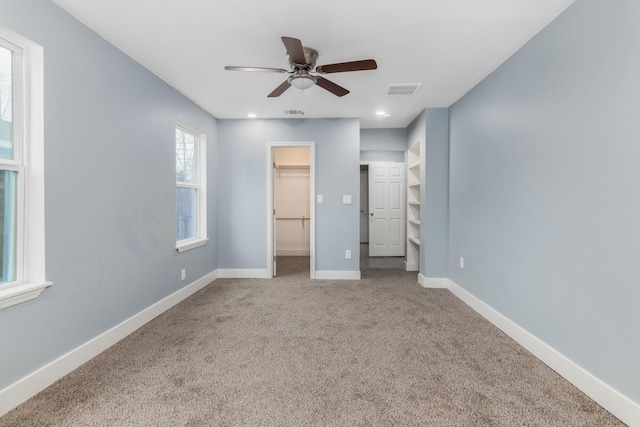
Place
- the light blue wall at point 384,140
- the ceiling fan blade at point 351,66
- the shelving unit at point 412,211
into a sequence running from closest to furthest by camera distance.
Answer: the ceiling fan blade at point 351,66 < the shelving unit at point 412,211 < the light blue wall at point 384,140

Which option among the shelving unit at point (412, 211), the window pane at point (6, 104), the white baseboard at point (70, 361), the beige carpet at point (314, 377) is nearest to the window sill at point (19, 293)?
the white baseboard at point (70, 361)

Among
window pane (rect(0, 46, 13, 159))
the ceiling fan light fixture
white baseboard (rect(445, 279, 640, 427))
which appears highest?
the ceiling fan light fixture

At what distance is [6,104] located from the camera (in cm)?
165

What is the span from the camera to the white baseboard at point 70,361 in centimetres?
156

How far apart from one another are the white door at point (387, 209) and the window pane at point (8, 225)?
4906 millimetres

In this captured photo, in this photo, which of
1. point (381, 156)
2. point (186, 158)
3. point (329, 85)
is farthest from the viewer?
point (381, 156)

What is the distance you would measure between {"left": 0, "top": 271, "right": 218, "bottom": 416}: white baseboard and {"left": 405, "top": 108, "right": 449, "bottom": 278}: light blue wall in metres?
3.35

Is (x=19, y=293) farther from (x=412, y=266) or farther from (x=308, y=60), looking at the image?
(x=412, y=266)

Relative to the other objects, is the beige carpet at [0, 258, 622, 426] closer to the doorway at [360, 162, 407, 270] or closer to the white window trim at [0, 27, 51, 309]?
the white window trim at [0, 27, 51, 309]

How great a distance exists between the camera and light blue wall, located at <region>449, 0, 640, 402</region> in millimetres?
1480

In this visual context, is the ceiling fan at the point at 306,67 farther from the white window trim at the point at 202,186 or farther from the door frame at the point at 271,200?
the white window trim at the point at 202,186

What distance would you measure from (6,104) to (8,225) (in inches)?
28.4

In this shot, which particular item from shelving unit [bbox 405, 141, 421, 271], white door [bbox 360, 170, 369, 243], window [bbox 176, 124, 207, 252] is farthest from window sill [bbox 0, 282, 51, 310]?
white door [bbox 360, 170, 369, 243]

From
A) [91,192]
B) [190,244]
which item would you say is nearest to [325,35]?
[91,192]
